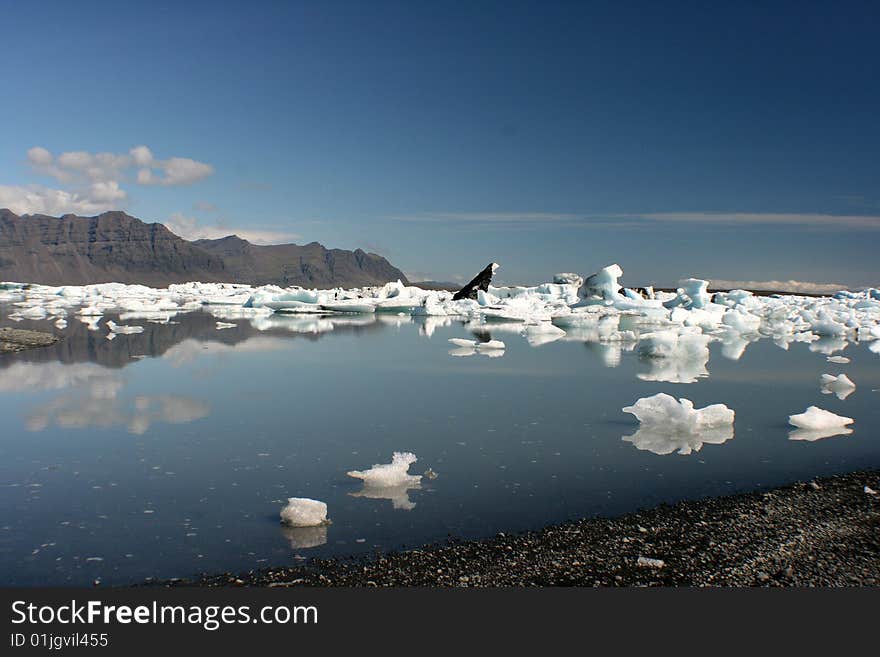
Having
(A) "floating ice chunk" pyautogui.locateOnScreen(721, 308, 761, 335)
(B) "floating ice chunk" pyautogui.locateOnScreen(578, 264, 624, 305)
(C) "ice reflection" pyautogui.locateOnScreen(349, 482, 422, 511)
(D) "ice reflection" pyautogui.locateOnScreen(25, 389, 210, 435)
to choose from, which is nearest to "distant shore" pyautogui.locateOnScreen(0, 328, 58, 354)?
(D) "ice reflection" pyautogui.locateOnScreen(25, 389, 210, 435)

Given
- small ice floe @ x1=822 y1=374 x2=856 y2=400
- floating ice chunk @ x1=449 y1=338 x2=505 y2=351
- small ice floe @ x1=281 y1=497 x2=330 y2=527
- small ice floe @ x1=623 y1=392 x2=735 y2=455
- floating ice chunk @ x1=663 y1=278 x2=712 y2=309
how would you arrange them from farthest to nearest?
floating ice chunk @ x1=663 y1=278 x2=712 y2=309, floating ice chunk @ x1=449 y1=338 x2=505 y2=351, small ice floe @ x1=822 y1=374 x2=856 y2=400, small ice floe @ x1=623 y1=392 x2=735 y2=455, small ice floe @ x1=281 y1=497 x2=330 y2=527

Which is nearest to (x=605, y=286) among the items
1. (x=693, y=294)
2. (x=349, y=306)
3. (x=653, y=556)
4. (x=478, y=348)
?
(x=693, y=294)

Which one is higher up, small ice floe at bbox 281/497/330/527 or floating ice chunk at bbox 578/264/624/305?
floating ice chunk at bbox 578/264/624/305

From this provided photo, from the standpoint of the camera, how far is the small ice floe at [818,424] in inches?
292

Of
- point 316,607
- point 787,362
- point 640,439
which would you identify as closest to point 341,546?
point 316,607

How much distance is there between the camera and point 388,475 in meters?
5.27

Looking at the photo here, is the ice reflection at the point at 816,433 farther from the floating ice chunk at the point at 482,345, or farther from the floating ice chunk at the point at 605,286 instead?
the floating ice chunk at the point at 605,286

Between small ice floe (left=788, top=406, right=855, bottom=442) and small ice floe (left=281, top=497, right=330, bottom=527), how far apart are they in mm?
5765

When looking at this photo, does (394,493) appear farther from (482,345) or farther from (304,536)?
(482,345)

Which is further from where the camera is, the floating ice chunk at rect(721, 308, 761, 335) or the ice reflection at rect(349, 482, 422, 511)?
the floating ice chunk at rect(721, 308, 761, 335)

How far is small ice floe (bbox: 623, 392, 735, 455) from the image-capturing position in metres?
7.02

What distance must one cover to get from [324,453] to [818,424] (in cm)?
597

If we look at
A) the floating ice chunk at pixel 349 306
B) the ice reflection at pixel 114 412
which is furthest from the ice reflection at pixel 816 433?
the floating ice chunk at pixel 349 306

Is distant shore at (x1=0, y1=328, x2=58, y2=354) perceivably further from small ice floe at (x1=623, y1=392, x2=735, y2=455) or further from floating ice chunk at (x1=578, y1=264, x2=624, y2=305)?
floating ice chunk at (x1=578, y1=264, x2=624, y2=305)
